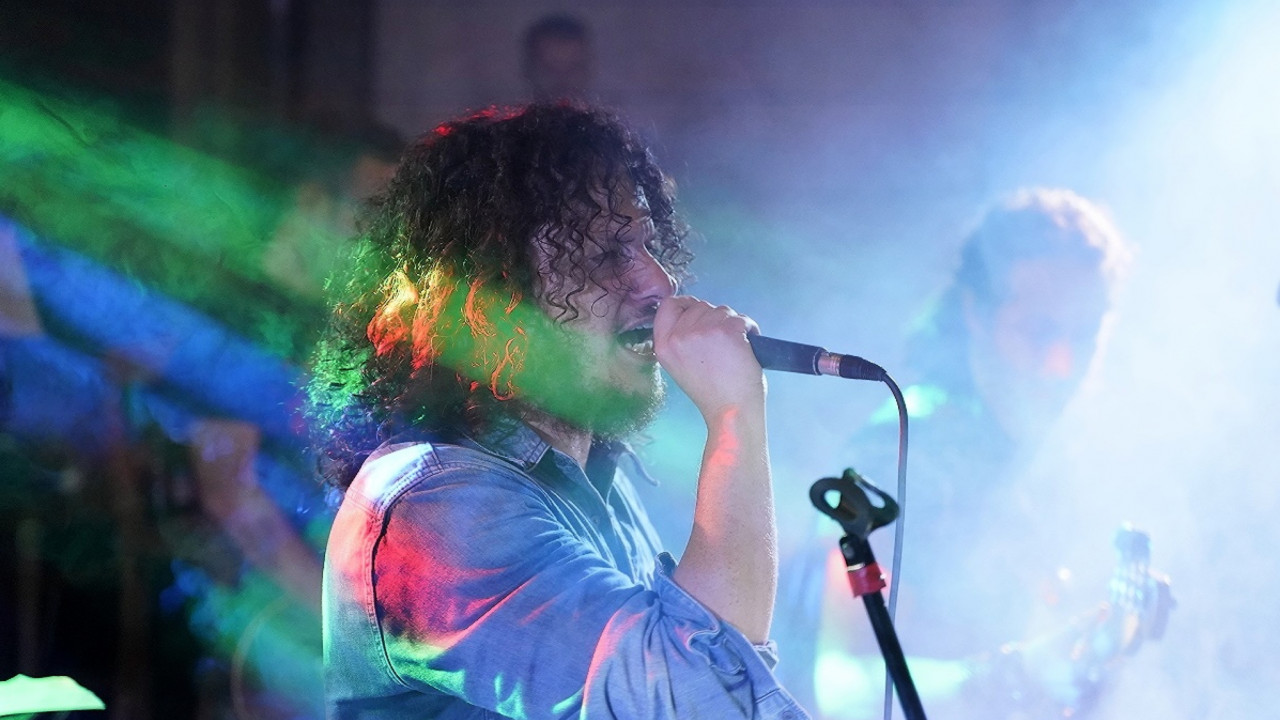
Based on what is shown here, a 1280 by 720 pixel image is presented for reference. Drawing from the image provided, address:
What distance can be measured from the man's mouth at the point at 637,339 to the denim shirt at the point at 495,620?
0.88 feet

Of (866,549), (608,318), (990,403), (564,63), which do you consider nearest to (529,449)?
(608,318)

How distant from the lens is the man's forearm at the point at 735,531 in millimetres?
1092

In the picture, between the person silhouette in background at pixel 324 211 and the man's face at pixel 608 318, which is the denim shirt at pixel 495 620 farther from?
the person silhouette in background at pixel 324 211

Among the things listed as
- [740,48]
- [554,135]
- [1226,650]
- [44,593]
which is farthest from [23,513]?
[1226,650]

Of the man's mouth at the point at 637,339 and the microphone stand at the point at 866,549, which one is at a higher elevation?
the man's mouth at the point at 637,339

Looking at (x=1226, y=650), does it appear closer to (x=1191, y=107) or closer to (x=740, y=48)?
(x=1191, y=107)

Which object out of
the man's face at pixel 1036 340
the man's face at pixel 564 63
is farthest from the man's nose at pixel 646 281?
the man's face at pixel 564 63

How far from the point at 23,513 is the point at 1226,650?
3258mm

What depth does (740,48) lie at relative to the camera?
3537 mm

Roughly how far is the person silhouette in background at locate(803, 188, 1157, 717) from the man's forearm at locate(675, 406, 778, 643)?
1.36m

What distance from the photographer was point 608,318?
54.6 inches

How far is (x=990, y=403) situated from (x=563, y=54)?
1.89m

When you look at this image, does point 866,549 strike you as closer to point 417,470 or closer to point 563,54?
point 417,470

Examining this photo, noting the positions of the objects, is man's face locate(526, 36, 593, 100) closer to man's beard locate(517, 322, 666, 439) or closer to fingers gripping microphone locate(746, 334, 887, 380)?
man's beard locate(517, 322, 666, 439)
